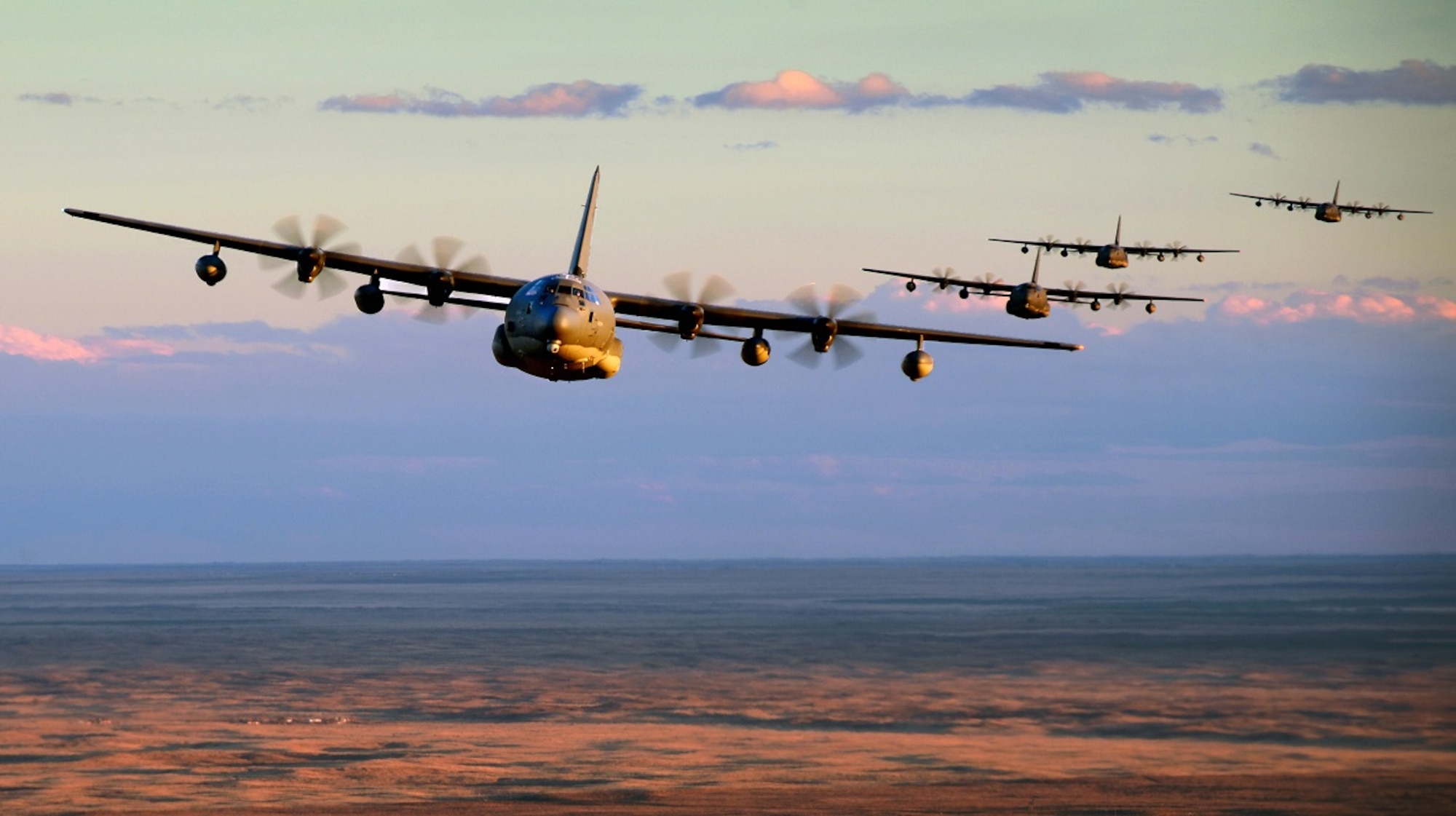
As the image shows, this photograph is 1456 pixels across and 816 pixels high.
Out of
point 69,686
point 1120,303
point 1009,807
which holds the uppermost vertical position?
point 1120,303

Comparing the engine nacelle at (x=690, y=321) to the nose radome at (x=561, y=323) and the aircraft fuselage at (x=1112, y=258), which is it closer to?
the nose radome at (x=561, y=323)

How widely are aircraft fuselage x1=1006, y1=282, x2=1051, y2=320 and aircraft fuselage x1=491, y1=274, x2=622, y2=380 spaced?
9102cm

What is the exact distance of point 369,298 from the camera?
54.8 meters

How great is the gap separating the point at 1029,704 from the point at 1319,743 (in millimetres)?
18771

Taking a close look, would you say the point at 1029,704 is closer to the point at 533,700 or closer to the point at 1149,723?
the point at 1149,723

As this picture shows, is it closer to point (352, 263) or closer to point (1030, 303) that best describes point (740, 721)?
point (352, 263)

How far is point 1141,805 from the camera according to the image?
54.0 meters

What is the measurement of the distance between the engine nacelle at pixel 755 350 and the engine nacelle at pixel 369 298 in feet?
46.1

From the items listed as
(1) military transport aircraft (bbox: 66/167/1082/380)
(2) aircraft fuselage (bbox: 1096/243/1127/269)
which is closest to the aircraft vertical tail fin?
(1) military transport aircraft (bbox: 66/167/1082/380)

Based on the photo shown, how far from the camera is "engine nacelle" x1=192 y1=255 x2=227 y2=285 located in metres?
50.1

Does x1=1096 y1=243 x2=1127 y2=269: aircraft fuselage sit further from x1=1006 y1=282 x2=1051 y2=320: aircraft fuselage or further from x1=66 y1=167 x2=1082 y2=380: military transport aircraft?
x1=66 y1=167 x2=1082 y2=380: military transport aircraft

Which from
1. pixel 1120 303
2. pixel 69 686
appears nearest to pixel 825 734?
pixel 69 686

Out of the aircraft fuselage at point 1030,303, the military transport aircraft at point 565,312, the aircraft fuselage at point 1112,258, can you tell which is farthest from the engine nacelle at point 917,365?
the aircraft fuselage at point 1112,258

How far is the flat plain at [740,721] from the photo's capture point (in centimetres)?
5638
